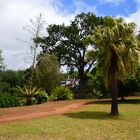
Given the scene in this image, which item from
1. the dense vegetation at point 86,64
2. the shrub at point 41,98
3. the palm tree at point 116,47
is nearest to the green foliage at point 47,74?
the dense vegetation at point 86,64

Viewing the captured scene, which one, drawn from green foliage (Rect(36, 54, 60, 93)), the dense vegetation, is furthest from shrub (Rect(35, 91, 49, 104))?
green foliage (Rect(36, 54, 60, 93))

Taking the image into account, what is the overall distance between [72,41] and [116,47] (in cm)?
3759

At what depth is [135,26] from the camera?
81.5ft

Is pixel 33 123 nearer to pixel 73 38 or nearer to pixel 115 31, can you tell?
pixel 115 31

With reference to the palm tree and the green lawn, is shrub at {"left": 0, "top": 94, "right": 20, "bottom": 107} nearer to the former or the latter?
the palm tree

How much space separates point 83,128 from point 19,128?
3006 millimetres

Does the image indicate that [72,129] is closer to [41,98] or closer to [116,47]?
[116,47]

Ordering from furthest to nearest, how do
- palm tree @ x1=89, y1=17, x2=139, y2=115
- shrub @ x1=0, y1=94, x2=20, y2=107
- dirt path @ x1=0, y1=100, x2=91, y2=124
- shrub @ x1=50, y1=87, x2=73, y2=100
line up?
shrub @ x1=50, y1=87, x2=73, y2=100 < shrub @ x1=0, y1=94, x2=20, y2=107 < palm tree @ x1=89, y1=17, x2=139, y2=115 < dirt path @ x1=0, y1=100, x2=91, y2=124

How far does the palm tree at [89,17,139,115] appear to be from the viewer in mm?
24359

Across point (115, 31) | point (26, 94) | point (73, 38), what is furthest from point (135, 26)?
point (73, 38)

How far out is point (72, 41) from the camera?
61.6 meters

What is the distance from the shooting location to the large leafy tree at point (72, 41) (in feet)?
201

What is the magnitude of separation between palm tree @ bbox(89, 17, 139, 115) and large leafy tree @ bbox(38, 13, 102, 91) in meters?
35.6

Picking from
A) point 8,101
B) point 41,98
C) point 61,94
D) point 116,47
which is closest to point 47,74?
point 61,94
